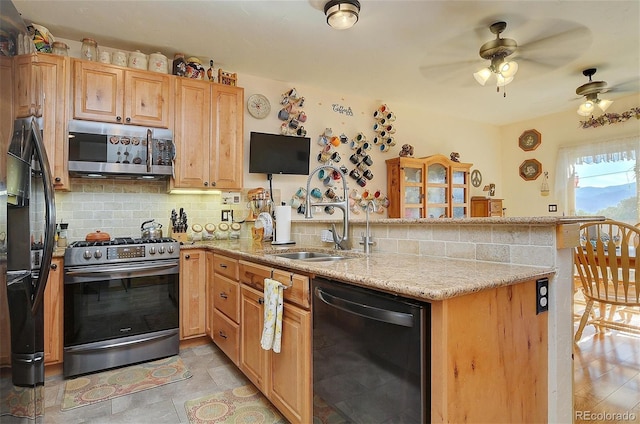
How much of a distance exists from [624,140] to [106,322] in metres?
6.01

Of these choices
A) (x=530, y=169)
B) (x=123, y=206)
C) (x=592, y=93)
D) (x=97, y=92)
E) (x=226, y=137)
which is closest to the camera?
(x=97, y=92)

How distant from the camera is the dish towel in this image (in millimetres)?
1642

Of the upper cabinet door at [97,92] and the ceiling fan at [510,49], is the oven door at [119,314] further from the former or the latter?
the ceiling fan at [510,49]

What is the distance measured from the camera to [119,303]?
244 centimetres

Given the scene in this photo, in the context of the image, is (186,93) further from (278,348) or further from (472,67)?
(472,67)

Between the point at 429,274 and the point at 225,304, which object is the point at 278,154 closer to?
the point at 225,304

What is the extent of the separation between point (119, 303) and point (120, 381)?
0.51 metres

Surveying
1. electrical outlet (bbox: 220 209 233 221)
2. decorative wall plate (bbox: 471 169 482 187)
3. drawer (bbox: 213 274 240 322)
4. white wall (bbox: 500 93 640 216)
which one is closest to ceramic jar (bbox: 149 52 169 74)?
electrical outlet (bbox: 220 209 233 221)

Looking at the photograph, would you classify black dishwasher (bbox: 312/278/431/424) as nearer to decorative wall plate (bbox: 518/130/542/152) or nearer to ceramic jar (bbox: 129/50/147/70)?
ceramic jar (bbox: 129/50/147/70)

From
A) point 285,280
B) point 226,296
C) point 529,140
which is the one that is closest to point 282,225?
point 226,296

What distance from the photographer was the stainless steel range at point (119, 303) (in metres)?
2.31

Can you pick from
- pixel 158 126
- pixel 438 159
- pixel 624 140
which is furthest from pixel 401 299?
pixel 624 140

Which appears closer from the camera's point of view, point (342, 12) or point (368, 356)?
point (368, 356)

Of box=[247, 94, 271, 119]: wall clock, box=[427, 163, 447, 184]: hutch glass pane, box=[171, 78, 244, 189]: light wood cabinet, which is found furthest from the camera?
box=[427, 163, 447, 184]: hutch glass pane
